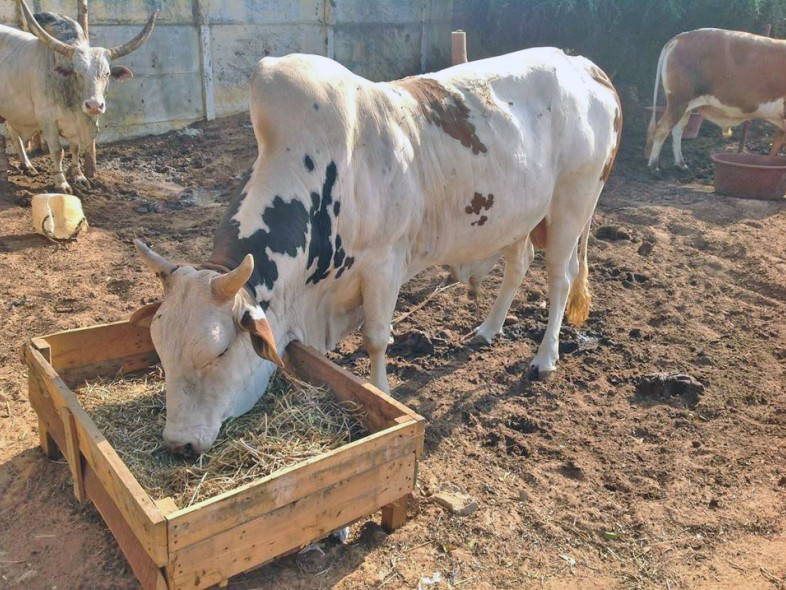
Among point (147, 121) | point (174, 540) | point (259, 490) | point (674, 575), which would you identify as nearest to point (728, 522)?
point (674, 575)

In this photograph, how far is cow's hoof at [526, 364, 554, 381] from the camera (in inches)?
184

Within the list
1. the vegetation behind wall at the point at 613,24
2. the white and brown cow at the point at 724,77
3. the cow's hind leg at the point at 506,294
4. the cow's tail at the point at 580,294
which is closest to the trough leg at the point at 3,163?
the cow's hind leg at the point at 506,294

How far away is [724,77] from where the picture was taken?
10375 millimetres

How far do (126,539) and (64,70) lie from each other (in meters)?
6.59

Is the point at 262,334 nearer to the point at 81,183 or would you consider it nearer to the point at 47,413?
the point at 47,413

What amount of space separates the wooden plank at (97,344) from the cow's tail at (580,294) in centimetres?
304

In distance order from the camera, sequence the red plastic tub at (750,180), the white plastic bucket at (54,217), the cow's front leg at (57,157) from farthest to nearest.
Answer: the red plastic tub at (750,180), the cow's front leg at (57,157), the white plastic bucket at (54,217)

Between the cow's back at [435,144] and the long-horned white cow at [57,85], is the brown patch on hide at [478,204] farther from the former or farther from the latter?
the long-horned white cow at [57,85]

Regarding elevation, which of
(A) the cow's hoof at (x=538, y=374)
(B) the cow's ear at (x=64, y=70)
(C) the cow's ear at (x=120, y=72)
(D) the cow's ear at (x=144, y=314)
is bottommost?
(A) the cow's hoof at (x=538, y=374)

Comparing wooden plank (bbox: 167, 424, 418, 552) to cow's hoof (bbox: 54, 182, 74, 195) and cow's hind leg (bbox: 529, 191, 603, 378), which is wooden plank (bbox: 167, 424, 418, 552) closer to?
cow's hind leg (bbox: 529, 191, 603, 378)

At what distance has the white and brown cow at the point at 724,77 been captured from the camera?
10297 mm

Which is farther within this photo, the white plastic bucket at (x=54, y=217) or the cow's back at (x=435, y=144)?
the white plastic bucket at (x=54, y=217)

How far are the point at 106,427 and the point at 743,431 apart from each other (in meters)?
3.48

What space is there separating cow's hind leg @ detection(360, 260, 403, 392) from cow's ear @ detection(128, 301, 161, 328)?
1130 mm
